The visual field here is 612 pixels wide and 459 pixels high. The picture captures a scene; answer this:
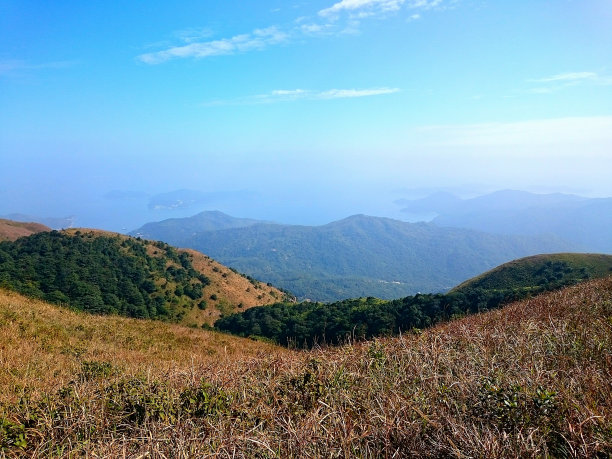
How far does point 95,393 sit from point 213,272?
69.4m

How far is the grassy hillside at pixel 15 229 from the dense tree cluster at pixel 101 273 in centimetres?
2498

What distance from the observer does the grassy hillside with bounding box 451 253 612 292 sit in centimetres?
4806

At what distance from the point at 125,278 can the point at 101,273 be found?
3.75m

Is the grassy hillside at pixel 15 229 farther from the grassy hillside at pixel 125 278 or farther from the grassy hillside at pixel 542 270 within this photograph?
the grassy hillside at pixel 542 270

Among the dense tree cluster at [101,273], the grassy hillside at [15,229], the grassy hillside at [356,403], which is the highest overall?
the grassy hillside at [15,229]

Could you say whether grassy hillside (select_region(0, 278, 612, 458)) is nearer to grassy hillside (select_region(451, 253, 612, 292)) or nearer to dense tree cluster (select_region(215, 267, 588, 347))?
dense tree cluster (select_region(215, 267, 588, 347))

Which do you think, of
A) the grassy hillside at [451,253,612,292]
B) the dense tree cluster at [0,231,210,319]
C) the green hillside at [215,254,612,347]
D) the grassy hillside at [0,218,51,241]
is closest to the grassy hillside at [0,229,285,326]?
the dense tree cluster at [0,231,210,319]

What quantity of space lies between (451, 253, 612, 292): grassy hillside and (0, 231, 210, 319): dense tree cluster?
4905cm

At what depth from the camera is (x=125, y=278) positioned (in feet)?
Result: 190

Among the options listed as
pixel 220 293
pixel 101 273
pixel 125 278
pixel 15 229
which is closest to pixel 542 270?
pixel 220 293

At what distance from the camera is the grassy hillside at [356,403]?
3.69 m

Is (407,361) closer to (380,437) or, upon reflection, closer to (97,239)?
(380,437)

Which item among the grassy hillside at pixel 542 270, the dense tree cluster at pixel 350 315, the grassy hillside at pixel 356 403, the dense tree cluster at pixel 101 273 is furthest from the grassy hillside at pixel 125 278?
the grassy hillside at pixel 356 403

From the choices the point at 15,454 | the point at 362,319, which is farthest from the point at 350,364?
the point at 362,319
